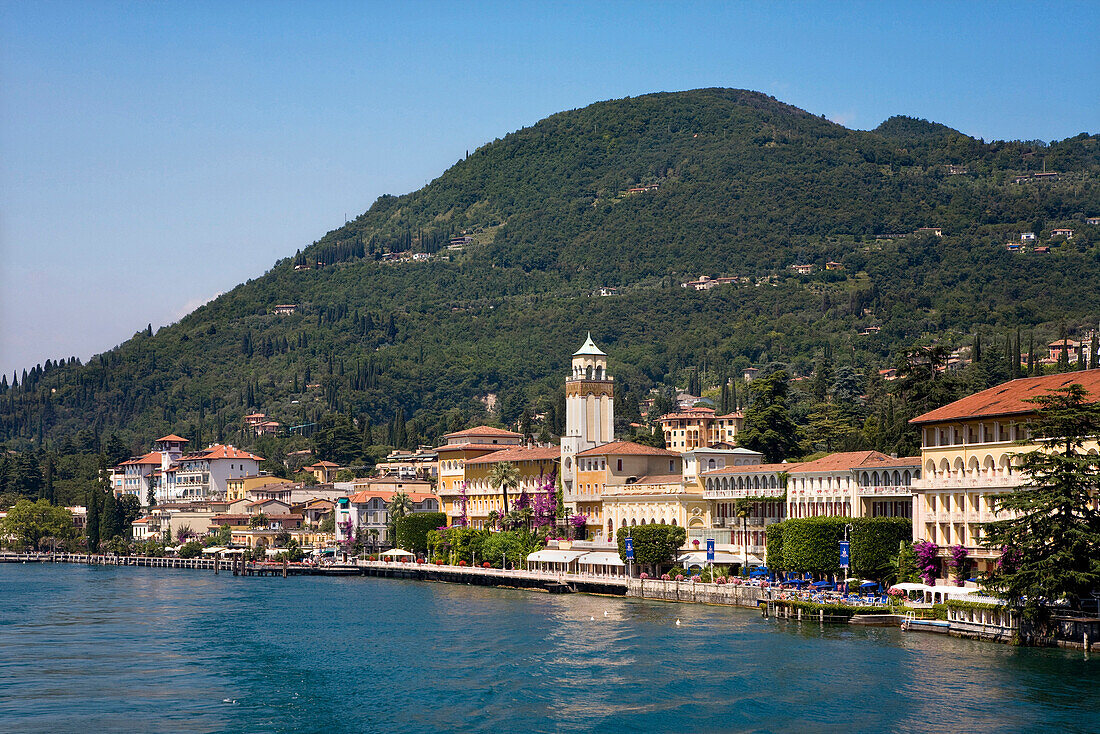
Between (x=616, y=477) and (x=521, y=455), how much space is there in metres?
16.3

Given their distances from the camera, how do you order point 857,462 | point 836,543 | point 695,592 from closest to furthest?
point 836,543 → point 695,592 → point 857,462

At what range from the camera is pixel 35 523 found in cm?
17188

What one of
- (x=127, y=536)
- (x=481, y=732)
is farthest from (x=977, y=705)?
(x=127, y=536)

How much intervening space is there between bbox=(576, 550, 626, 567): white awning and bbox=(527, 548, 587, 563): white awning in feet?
2.79

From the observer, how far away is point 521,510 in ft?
389

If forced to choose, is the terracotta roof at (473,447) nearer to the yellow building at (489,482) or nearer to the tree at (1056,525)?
the yellow building at (489,482)

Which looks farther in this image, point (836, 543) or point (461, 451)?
point (461, 451)

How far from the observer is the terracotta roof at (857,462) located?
81.2 metres

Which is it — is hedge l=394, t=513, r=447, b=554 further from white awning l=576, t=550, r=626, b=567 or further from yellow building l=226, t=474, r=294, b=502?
yellow building l=226, t=474, r=294, b=502

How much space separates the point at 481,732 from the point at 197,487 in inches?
6153

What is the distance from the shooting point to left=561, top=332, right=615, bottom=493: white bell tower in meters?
116

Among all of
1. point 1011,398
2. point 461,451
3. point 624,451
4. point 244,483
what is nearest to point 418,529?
point 461,451

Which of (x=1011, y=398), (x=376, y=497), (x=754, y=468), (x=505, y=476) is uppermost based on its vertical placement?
(x=1011, y=398)

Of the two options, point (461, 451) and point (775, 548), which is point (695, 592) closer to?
point (775, 548)
